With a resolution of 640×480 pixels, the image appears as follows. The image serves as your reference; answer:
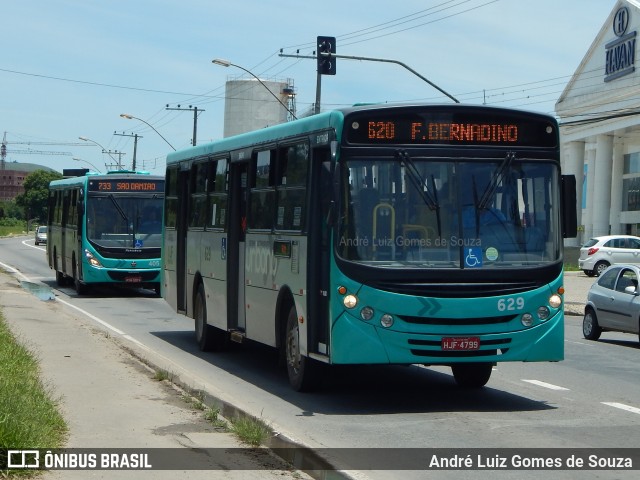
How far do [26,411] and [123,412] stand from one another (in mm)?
1908

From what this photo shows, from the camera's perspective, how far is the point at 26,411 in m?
8.63

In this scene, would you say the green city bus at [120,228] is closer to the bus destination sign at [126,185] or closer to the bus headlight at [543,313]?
the bus destination sign at [126,185]

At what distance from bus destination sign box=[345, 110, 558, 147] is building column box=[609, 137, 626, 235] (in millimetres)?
53660

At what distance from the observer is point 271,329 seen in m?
13.8

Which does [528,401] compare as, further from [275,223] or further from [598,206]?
[598,206]

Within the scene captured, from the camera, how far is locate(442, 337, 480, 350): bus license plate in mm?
11641

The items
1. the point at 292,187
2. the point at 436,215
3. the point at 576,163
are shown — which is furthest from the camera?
the point at 576,163

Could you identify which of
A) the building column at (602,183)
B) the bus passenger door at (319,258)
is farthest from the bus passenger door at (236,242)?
the building column at (602,183)

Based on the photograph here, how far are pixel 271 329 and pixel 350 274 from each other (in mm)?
2451

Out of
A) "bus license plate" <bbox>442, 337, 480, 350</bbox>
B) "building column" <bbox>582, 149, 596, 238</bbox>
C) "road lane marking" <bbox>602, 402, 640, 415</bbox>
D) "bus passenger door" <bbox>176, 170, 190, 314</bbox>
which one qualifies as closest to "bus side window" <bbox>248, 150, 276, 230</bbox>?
"bus license plate" <bbox>442, 337, 480, 350</bbox>

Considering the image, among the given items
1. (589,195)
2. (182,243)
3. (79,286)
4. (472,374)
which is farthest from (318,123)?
(589,195)

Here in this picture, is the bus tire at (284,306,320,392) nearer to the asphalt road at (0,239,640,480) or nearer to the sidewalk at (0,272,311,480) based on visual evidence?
A: the asphalt road at (0,239,640,480)

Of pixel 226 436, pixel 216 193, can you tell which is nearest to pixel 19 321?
pixel 216 193

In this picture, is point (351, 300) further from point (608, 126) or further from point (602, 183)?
point (602, 183)
